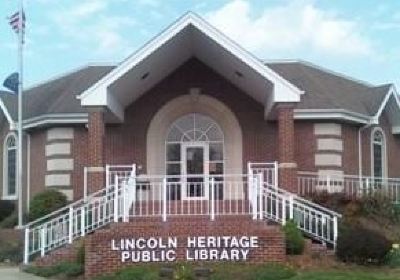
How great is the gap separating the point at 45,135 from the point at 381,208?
12398mm

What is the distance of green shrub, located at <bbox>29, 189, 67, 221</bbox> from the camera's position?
2684 centimetres

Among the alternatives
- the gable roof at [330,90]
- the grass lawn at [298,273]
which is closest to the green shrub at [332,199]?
the gable roof at [330,90]

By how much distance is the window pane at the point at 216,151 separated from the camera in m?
29.1

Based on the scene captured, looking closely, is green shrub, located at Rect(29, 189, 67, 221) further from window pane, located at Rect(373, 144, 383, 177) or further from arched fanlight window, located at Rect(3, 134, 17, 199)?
window pane, located at Rect(373, 144, 383, 177)

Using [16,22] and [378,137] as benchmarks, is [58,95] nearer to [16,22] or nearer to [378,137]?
[16,22]

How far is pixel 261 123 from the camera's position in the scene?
29062 millimetres

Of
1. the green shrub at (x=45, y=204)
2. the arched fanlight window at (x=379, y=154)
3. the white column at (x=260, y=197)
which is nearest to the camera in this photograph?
the white column at (x=260, y=197)

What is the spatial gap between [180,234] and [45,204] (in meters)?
8.45

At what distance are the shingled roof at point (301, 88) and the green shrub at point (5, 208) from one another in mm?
3268

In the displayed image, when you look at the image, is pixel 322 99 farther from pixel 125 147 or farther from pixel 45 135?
pixel 45 135

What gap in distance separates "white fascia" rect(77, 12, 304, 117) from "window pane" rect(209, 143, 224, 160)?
5813 mm

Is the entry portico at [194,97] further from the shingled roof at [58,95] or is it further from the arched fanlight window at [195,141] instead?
the shingled roof at [58,95]

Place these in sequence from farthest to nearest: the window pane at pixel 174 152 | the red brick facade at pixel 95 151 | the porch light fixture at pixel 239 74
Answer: the window pane at pixel 174 152 < the porch light fixture at pixel 239 74 < the red brick facade at pixel 95 151

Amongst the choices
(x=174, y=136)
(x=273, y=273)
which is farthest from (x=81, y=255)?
(x=174, y=136)
